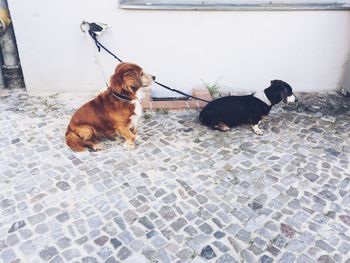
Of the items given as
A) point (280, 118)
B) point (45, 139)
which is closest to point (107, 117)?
point (45, 139)

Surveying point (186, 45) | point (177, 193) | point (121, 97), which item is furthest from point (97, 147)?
point (186, 45)

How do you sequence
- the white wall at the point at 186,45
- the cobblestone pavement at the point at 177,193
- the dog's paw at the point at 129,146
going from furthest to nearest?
1. the white wall at the point at 186,45
2. the dog's paw at the point at 129,146
3. the cobblestone pavement at the point at 177,193

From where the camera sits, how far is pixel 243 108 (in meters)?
4.90

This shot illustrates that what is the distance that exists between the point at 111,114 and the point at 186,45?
1.92m

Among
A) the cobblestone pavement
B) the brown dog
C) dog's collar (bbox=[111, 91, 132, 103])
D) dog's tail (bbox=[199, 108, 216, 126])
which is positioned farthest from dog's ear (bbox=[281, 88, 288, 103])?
dog's collar (bbox=[111, 91, 132, 103])

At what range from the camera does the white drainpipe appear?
5.43m

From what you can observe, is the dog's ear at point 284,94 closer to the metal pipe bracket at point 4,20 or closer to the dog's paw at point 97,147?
the dog's paw at point 97,147

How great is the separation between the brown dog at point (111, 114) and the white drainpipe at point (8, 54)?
2.13 m

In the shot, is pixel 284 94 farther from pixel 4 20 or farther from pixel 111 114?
pixel 4 20

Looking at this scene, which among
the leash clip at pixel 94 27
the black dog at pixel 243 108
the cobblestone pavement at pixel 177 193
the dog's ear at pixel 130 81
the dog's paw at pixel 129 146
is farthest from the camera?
the leash clip at pixel 94 27

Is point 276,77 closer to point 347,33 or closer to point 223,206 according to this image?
point 347,33

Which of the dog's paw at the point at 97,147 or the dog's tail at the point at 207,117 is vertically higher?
the dog's tail at the point at 207,117

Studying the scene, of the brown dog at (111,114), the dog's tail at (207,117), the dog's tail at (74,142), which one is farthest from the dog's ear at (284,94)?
the dog's tail at (74,142)

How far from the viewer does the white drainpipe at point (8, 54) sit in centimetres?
543
